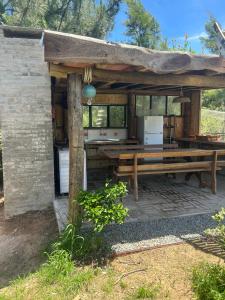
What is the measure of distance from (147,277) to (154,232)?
1030mm

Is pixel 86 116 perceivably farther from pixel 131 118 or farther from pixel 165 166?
pixel 165 166

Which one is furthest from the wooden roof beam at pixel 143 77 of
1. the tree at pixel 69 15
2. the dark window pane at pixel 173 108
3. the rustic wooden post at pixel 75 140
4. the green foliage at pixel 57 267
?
the tree at pixel 69 15

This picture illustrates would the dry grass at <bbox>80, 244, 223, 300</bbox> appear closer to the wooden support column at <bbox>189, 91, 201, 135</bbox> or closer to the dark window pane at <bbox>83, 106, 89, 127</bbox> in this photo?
the dark window pane at <bbox>83, 106, 89, 127</bbox>

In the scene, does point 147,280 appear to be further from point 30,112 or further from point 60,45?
point 30,112

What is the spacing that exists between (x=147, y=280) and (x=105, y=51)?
2689 mm

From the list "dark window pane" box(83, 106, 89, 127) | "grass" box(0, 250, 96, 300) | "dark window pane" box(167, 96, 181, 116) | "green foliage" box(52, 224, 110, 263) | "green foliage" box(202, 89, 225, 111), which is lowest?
"grass" box(0, 250, 96, 300)

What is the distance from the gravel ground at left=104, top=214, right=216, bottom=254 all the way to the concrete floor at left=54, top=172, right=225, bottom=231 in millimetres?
217

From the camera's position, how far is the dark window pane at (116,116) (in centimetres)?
932

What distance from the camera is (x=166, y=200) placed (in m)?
5.60

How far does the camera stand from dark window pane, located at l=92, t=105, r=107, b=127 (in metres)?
9.12

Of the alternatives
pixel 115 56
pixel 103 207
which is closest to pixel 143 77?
pixel 115 56

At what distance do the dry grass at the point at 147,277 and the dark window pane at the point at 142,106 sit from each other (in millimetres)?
6505

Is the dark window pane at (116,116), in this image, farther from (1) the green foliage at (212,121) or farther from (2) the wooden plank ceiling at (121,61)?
(1) the green foliage at (212,121)

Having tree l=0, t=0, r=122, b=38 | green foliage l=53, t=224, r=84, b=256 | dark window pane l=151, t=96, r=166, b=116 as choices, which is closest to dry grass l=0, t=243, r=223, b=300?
green foliage l=53, t=224, r=84, b=256
